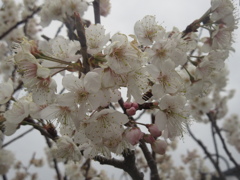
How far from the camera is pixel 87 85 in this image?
1.00 m

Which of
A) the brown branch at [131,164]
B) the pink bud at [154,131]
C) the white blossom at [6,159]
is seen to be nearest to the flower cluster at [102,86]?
the pink bud at [154,131]

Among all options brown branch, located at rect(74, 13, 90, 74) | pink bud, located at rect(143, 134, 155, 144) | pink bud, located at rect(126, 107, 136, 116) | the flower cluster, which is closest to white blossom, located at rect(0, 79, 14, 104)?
the flower cluster

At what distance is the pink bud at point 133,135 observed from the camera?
1.12 m

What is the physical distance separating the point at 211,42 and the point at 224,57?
159 millimetres

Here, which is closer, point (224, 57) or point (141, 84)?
point (141, 84)

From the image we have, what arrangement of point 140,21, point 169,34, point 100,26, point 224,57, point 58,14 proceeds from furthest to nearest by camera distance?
point 58,14 < point 224,57 < point 140,21 < point 169,34 < point 100,26

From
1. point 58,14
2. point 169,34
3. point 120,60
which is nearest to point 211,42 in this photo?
point 169,34

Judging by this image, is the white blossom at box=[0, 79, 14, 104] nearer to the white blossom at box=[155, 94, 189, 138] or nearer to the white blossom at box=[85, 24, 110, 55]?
the white blossom at box=[85, 24, 110, 55]

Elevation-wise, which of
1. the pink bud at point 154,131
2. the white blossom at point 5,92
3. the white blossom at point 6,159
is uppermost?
the white blossom at point 6,159

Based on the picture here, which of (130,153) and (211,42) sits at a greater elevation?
(211,42)

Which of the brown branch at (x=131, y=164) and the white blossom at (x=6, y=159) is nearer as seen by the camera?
the brown branch at (x=131, y=164)

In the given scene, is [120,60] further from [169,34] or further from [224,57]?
[224,57]

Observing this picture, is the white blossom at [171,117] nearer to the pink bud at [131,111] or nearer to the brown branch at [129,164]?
the pink bud at [131,111]

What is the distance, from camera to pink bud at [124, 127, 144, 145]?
3.69ft
